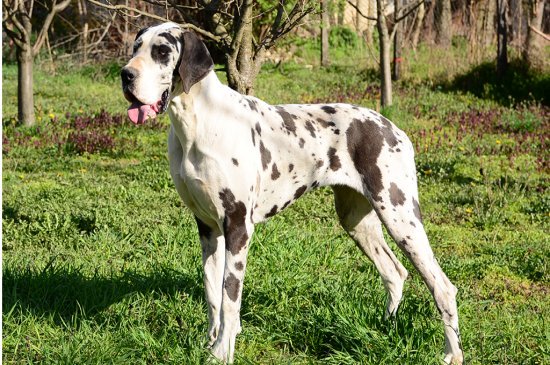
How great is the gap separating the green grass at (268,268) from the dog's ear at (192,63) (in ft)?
4.59

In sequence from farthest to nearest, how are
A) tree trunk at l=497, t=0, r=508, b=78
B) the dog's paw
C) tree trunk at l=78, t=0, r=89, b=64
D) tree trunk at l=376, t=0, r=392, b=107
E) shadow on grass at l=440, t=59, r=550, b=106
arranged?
1. tree trunk at l=78, t=0, r=89, b=64
2. tree trunk at l=497, t=0, r=508, b=78
3. shadow on grass at l=440, t=59, r=550, b=106
4. tree trunk at l=376, t=0, r=392, b=107
5. the dog's paw

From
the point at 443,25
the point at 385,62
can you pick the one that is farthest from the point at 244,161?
the point at 443,25

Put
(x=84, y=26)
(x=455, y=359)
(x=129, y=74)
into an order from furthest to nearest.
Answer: (x=84, y=26), (x=455, y=359), (x=129, y=74)

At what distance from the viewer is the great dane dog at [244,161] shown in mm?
3883

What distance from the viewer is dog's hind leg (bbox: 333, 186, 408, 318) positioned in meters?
4.77

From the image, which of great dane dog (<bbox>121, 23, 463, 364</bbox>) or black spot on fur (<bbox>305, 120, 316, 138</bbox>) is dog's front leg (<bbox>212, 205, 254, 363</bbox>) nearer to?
great dane dog (<bbox>121, 23, 463, 364</bbox>)

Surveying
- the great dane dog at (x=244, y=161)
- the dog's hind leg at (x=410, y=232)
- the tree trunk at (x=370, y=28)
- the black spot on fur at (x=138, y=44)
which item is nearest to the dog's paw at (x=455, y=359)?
the great dane dog at (x=244, y=161)

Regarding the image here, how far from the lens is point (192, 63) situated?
388cm

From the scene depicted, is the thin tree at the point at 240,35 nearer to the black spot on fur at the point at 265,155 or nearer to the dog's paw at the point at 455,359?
the black spot on fur at the point at 265,155

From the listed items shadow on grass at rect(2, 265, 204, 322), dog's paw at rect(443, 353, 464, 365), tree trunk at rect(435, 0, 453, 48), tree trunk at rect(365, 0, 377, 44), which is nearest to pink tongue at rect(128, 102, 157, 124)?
shadow on grass at rect(2, 265, 204, 322)

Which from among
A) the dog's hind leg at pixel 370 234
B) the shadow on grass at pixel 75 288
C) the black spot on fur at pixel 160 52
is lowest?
the shadow on grass at pixel 75 288

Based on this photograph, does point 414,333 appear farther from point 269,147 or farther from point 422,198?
point 422,198

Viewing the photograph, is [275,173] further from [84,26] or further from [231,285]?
[84,26]

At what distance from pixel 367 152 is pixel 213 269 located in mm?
1086
